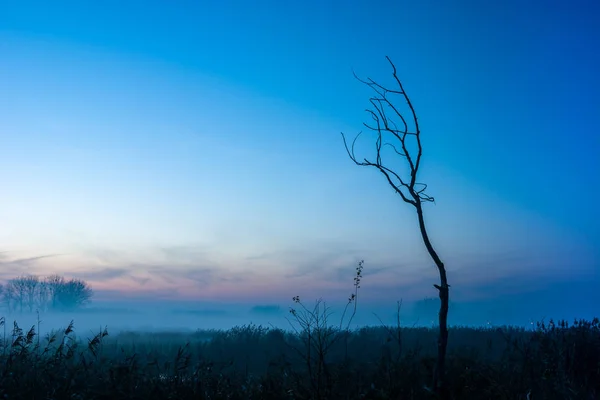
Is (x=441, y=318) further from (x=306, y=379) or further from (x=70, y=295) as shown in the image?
(x=70, y=295)

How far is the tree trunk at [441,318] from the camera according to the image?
6965 mm

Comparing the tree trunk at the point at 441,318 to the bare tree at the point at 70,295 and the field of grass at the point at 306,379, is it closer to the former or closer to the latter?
the field of grass at the point at 306,379

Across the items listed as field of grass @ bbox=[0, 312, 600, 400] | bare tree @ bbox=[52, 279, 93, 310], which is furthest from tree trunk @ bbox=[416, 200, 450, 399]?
bare tree @ bbox=[52, 279, 93, 310]

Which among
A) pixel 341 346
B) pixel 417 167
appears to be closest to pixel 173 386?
pixel 417 167

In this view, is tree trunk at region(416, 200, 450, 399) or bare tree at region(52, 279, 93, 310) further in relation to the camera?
bare tree at region(52, 279, 93, 310)

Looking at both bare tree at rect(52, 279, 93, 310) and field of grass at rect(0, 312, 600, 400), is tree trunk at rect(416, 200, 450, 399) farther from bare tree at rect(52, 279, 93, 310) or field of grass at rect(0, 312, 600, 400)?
bare tree at rect(52, 279, 93, 310)

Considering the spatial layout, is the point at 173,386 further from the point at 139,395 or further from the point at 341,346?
the point at 341,346

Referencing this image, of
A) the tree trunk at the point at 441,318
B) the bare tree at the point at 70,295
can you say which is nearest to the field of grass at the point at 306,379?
the tree trunk at the point at 441,318

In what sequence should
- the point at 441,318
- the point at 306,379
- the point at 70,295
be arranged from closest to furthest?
1. the point at 441,318
2. the point at 306,379
3. the point at 70,295

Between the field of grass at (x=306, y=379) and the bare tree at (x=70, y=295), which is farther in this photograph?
the bare tree at (x=70, y=295)

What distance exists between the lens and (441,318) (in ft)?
24.1

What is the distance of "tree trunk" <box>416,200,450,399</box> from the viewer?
6.96 metres

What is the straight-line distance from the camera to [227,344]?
20.6 meters

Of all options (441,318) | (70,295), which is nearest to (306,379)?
(441,318)
